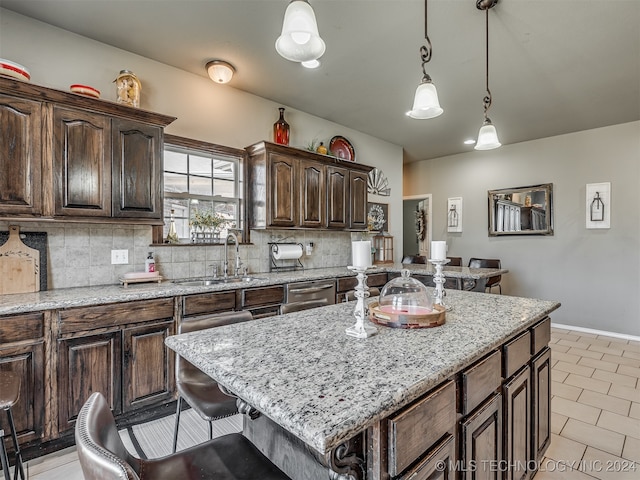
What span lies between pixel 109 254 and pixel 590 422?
3769 millimetres

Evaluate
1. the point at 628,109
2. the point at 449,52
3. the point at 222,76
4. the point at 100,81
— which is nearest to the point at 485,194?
the point at 628,109

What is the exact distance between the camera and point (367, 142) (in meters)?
4.96

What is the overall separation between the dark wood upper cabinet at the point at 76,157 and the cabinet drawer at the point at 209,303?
68 cm

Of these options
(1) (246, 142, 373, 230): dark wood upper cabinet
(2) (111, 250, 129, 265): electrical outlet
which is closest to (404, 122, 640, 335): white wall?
(1) (246, 142, 373, 230): dark wood upper cabinet

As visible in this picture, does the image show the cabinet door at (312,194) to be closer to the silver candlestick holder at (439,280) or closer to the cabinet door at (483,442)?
the silver candlestick holder at (439,280)

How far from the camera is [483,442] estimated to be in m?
1.27

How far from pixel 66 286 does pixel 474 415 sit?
2725 millimetres

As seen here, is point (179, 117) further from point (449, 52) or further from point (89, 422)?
point (89, 422)

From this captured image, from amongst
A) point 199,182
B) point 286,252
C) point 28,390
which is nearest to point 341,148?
point 286,252

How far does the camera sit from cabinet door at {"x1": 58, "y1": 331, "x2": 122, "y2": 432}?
2.01 meters

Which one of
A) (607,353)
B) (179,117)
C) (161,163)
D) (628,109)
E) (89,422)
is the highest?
(628,109)

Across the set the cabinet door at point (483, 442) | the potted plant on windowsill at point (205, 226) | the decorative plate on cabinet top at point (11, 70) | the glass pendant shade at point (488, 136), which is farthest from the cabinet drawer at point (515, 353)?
the decorative plate on cabinet top at point (11, 70)

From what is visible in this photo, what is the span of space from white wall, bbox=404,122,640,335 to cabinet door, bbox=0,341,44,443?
562 cm

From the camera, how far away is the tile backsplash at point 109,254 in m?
2.43
